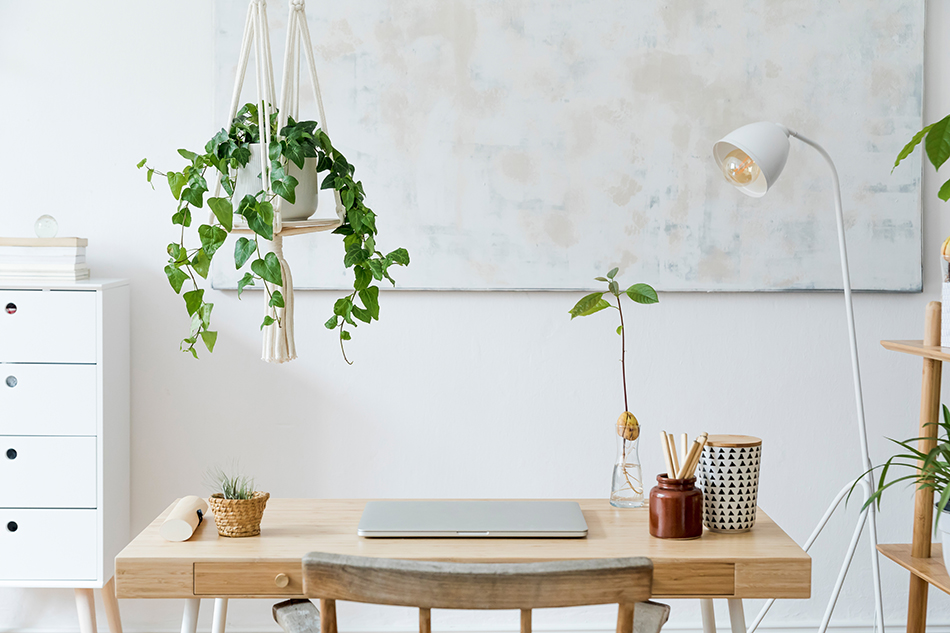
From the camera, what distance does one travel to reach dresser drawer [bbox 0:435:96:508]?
219 centimetres

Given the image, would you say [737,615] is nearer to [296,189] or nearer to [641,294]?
[641,294]

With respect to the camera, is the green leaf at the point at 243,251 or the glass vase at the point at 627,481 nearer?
the green leaf at the point at 243,251

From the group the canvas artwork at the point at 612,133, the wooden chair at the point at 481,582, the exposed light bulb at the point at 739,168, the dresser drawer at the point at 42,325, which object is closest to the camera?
the wooden chair at the point at 481,582

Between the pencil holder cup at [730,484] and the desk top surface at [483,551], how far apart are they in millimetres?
36

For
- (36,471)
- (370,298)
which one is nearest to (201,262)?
(370,298)

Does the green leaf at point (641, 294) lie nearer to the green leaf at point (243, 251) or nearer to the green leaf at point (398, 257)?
the green leaf at point (398, 257)

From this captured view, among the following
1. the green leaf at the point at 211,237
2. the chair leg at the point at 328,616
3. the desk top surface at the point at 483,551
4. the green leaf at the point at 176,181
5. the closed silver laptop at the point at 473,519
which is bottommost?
the desk top surface at the point at 483,551

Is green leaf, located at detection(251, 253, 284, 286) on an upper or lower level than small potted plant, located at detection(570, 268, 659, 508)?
upper

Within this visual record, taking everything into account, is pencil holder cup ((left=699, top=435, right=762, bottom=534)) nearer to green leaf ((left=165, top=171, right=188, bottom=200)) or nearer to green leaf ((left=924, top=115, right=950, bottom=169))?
green leaf ((left=924, top=115, right=950, bottom=169))

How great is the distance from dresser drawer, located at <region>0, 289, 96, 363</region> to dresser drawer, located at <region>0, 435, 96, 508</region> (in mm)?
219

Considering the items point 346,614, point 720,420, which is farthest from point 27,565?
point 720,420

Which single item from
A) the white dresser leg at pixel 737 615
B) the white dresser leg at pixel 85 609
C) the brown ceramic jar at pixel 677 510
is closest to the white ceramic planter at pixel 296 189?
the brown ceramic jar at pixel 677 510

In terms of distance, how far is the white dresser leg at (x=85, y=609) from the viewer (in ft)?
7.46

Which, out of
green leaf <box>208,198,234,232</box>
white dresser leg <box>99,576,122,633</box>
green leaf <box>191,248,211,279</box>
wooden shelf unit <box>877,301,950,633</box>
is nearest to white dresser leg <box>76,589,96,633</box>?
white dresser leg <box>99,576,122,633</box>
